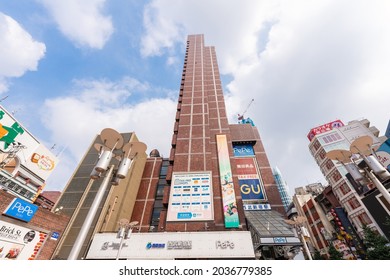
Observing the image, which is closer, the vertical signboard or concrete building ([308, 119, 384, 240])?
the vertical signboard

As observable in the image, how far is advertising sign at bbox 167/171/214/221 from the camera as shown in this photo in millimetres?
19781

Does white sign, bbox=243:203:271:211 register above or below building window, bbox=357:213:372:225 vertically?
above

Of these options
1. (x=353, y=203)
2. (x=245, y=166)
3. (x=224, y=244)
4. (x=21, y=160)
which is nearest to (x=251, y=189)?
(x=245, y=166)

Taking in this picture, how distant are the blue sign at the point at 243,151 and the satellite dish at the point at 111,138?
3397 cm

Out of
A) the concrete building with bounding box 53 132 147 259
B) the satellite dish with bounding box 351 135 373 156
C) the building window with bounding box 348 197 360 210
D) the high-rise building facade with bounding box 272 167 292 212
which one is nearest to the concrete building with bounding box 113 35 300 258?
the concrete building with bounding box 53 132 147 259

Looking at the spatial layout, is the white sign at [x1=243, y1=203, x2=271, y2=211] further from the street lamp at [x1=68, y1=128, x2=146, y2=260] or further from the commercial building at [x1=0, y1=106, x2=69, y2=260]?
the street lamp at [x1=68, y1=128, x2=146, y2=260]

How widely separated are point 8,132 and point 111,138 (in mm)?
23610

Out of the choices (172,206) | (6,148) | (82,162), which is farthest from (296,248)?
(6,148)

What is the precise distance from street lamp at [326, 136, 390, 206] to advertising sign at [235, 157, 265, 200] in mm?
25182

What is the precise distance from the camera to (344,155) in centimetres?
758

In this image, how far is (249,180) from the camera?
1304 inches

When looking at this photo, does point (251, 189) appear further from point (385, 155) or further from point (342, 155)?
point (342, 155)

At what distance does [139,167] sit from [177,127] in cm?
1104
